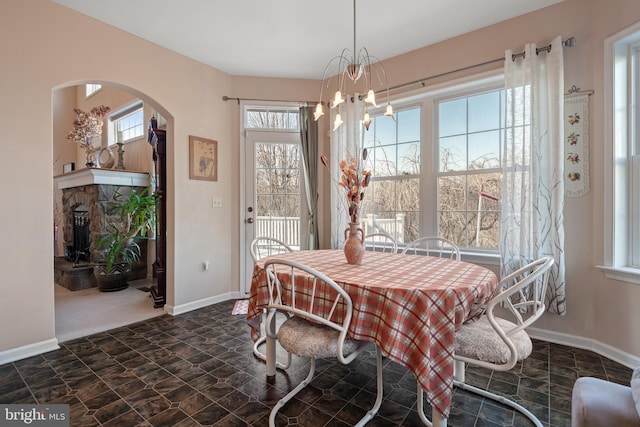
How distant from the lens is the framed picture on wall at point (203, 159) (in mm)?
3447

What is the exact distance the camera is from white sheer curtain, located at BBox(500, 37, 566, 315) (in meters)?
2.42

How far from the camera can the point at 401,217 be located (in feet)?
11.5

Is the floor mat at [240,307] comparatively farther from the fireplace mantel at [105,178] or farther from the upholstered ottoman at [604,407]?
the upholstered ottoman at [604,407]

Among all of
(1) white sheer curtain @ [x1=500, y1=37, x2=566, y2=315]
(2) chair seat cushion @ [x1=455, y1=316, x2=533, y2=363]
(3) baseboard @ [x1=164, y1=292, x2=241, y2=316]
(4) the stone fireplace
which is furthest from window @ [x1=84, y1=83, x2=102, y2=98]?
(2) chair seat cushion @ [x1=455, y1=316, x2=533, y2=363]

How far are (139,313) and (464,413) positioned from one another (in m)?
3.17

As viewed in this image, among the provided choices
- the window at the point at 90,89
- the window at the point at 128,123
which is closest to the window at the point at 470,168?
the window at the point at 128,123

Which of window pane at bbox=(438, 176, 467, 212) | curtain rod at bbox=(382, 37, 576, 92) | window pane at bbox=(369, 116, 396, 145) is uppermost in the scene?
curtain rod at bbox=(382, 37, 576, 92)

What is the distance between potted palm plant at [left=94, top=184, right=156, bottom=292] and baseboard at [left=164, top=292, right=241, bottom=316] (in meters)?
1.38

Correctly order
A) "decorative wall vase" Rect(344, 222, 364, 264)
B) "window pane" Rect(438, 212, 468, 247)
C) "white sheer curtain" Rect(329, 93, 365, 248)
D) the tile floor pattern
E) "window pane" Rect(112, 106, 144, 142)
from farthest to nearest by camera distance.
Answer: "window pane" Rect(112, 106, 144, 142) → "white sheer curtain" Rect(329, 93, 365, 248) → "window pane" Rect(438, 212, 468, 247) → "decorative wall vase" Rect(344, 222, 364, 264) → the tile floor pattern

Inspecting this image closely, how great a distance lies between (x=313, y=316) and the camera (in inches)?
57.2

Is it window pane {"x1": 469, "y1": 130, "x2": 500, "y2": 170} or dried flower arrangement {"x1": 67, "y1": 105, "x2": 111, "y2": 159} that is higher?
dried flower arrangement {"x1": 67, "y1": 105, "x2": 111, "y2": 159}

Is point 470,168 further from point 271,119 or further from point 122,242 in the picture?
point 122,242

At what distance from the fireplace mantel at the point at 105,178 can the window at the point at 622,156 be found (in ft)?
18.1

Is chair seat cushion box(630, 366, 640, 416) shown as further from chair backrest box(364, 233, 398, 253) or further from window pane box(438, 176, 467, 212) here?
chair backrest box(364, 233, 398, 253)
